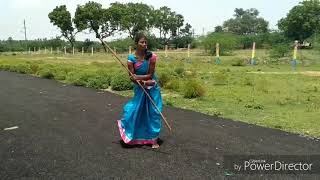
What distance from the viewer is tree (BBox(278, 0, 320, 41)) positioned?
63688 mm

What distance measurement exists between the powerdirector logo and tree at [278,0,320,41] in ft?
200

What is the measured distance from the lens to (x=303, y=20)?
64.5 metres

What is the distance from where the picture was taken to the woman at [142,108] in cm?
668

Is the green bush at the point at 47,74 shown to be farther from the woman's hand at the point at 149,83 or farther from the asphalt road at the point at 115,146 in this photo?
the woman's hand at the point at 149,83

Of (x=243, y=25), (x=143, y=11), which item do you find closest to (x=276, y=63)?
(x=143, y=11)

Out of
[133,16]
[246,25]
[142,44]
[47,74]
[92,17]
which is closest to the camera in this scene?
[142,44]

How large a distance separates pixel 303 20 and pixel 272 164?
206 ft

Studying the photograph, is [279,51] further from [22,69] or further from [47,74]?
[22,69]

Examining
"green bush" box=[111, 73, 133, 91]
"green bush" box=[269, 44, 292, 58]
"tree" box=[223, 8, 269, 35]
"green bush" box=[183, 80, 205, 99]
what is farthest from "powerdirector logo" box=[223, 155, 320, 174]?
"tree" box=[223, 8, 269, 35]

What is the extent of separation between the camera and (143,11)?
75688 mm

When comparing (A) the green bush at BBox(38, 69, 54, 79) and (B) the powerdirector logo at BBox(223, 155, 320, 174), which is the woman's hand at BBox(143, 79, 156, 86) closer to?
(B) the powerdirector logo at BBox(223, 155, 320, 174)

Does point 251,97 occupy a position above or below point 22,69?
above

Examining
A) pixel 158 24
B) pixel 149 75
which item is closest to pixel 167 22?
pixel 158 24

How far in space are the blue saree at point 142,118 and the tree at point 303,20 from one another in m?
60.8
